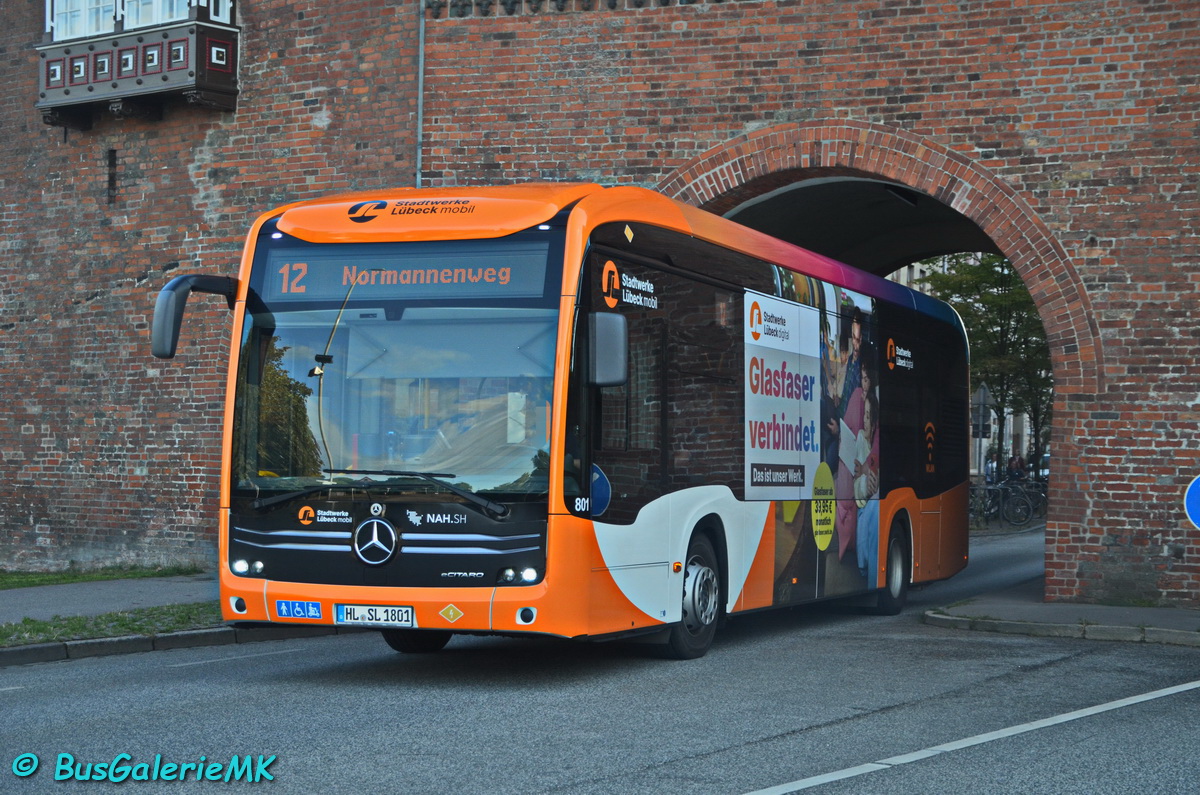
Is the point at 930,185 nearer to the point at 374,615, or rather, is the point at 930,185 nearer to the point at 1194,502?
the point at 1194,502

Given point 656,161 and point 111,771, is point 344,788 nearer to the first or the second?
point 111,771

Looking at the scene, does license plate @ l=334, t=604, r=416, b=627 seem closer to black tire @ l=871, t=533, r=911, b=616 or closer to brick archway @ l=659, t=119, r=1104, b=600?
black tire @ l=871, t=533, r=911, b=616

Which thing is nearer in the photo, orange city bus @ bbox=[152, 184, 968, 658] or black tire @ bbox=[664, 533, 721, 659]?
orange city bus @ bbox=[152, 184, 968, 658]

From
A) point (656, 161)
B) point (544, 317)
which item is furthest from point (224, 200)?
point (544, 317)

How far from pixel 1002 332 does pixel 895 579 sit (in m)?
23.6

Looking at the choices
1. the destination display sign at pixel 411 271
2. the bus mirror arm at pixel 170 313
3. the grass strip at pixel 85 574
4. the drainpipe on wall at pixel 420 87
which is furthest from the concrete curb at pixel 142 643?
the drainpipe on wall at pixel 420 87

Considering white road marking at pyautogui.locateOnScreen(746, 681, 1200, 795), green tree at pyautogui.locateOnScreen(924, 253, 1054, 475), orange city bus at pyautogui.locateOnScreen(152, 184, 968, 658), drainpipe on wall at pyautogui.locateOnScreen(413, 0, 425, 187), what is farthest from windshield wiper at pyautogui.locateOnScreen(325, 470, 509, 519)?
green tree at pyautogui.locateOnScreen(924, 253, 1054, 475)

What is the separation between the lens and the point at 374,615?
29.4ft

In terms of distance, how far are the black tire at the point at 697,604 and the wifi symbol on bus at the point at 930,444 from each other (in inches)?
228

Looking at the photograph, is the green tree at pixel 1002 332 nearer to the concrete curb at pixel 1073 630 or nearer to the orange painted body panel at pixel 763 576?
the concrete curb at pixel 1073 630

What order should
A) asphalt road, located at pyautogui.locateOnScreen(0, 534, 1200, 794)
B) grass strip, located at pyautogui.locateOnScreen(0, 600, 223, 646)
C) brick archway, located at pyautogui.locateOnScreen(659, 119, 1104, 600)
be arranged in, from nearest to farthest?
asphalt road, located at pyautogui.locateOnScreen(0, 534, 1200, 794)
grass strip, located at pyautogui.locateOnScreen(0, 600, 223, 646)
brick archway, located at pyautogui.locateOnScreen(659, 119, 1104, 600)

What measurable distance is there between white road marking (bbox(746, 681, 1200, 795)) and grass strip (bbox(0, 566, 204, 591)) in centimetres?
1137

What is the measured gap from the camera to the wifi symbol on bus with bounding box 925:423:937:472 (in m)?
16.1

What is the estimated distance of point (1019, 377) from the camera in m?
37.1
